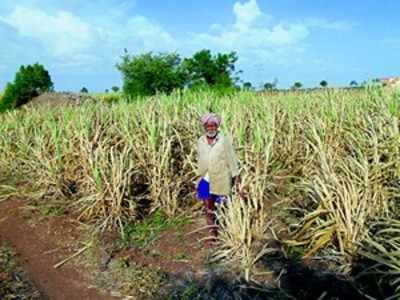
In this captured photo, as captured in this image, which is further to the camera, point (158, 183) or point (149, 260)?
point (158, 183)

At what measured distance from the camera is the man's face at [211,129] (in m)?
5.24

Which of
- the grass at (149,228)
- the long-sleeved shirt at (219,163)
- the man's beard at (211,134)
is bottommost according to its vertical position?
the grass at (149,228)

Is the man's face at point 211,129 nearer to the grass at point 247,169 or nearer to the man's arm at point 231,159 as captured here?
the man's arm at point 231,159

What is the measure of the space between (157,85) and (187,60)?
5.64 feet

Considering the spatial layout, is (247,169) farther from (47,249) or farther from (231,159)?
(47,249)

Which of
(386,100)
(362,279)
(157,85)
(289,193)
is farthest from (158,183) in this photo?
(157,85)

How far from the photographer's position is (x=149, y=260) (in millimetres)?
5441

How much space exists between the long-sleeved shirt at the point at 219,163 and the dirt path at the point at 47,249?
1.43m

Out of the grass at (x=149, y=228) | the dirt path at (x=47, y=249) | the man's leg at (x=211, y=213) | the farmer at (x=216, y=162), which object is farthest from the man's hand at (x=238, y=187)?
the dirt path at (x=47, y=249)

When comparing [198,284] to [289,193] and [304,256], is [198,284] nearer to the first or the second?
[304,256]

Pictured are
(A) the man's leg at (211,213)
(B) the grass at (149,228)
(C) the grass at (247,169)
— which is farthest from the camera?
(B) the grass at (149,228)

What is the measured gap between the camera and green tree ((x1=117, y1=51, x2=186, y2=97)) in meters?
22.5

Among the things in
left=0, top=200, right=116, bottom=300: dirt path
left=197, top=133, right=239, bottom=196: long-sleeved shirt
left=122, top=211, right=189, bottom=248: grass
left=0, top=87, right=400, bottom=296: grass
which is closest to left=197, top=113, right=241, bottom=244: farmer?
left=197, top=133, right=239, bottom=196: long-sleeved shirt

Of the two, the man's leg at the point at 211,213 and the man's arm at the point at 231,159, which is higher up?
the man's arm at the point at 231,159
